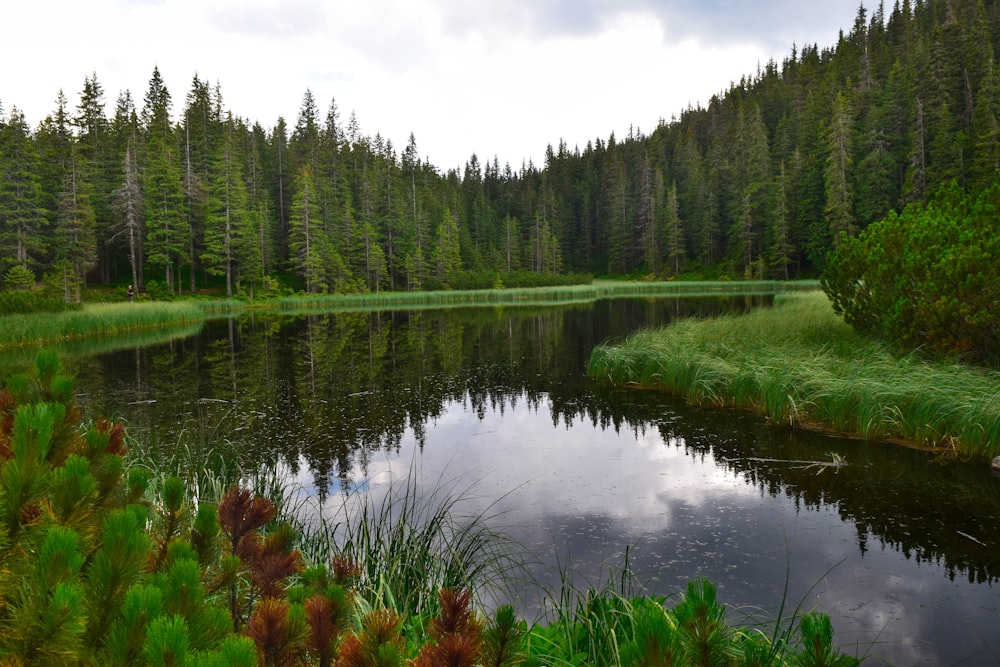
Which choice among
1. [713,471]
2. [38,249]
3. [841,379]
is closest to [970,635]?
[713,471]

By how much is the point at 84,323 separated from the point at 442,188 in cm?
8015

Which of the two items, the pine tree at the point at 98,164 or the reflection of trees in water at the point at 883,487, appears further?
the pine tree at the point at 98,164

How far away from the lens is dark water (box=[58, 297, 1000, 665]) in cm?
512

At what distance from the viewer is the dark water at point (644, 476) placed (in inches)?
202

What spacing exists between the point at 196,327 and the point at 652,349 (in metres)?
24.6

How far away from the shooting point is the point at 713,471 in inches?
332

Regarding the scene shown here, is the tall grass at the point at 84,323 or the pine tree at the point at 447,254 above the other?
the pine tree at the point at 447,254

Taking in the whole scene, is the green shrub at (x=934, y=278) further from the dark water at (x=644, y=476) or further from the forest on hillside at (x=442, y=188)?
the forest on hillside at (x=442, y=188)

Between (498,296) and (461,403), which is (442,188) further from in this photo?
(461,403)

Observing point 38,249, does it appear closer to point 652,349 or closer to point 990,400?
point 652,349

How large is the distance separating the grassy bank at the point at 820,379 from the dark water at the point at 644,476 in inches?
19.6

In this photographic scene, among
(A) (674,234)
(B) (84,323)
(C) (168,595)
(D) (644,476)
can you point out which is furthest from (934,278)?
(A) (674,234)

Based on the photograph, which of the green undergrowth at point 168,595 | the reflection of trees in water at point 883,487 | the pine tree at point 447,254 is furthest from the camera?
the pine tree at point 447,254

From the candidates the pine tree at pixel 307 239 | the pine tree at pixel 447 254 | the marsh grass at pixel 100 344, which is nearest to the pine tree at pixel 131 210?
the pine tree at pixel 307 239
